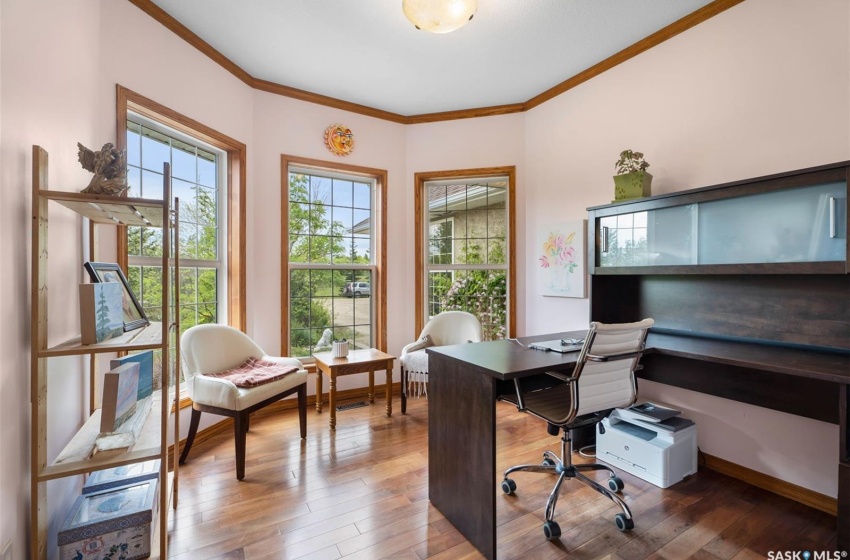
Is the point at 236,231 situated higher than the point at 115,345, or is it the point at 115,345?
the point at 236,231

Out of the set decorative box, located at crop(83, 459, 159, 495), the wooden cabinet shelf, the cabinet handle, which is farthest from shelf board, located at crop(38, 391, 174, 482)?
the cabinet handle

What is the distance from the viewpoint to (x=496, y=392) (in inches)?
64.6

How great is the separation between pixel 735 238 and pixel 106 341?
2895 mm

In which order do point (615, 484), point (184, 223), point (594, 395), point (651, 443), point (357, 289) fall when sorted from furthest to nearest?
1. point (357, 289)
2. point (184, 223)
3. point (651, 443)
4. point (615, 484)
5. point (594, 395)

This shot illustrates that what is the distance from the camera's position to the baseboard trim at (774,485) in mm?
1874

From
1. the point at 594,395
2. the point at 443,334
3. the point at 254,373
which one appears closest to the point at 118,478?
the point at 254,373

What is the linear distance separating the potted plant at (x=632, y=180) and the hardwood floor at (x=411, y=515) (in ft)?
5.82

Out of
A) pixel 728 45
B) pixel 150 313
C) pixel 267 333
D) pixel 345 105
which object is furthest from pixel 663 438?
pixel 345 105

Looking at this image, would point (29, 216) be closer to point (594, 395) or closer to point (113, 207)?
point (113, 207)

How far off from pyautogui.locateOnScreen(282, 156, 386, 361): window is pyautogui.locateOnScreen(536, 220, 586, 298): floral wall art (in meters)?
1.55

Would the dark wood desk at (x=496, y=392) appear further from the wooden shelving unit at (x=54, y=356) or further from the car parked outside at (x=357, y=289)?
the car parked outside at (x=357, y=289)

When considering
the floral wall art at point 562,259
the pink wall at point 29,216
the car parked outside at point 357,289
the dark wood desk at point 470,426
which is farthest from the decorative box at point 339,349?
the floral wall art at point 562,259

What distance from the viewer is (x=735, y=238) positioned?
1.96 meters

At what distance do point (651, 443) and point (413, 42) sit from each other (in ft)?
9.93
